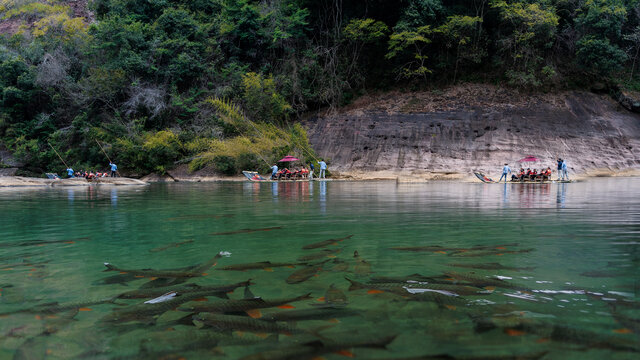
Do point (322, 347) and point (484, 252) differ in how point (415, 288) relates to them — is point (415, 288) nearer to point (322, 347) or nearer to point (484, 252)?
point (322, 347)

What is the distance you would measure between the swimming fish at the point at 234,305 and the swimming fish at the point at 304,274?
0.63m

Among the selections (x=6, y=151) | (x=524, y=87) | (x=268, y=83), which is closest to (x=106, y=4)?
(x=6, y=151)

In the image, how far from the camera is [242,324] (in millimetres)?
2832

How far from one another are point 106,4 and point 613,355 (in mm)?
46678

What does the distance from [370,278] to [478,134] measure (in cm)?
2726

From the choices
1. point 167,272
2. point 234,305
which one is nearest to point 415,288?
point 234,305

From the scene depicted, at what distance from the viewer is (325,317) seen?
3.05m

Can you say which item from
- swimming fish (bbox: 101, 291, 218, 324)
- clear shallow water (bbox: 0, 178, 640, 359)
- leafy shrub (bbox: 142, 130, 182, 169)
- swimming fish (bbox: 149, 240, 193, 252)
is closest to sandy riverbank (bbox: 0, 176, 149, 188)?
leafy shrub (bbox: 142, 130, 182, 169)

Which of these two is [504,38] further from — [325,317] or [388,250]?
[325,317]

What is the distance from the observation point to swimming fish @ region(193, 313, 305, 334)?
9.06 ft

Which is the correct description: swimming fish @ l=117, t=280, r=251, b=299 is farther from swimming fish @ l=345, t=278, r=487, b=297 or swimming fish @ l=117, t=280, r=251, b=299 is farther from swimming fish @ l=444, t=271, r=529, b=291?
swimming fish @ l=444, t=271, r=529, b=291

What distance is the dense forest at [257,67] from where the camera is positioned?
30.1 m

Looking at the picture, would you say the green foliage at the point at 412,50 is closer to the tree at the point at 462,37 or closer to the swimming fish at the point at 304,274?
the tree at the point at 462,37

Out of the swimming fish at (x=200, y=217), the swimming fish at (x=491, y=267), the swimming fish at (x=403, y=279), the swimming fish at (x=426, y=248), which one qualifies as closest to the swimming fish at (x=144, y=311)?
the swimming fish at (x=403, y=279)
